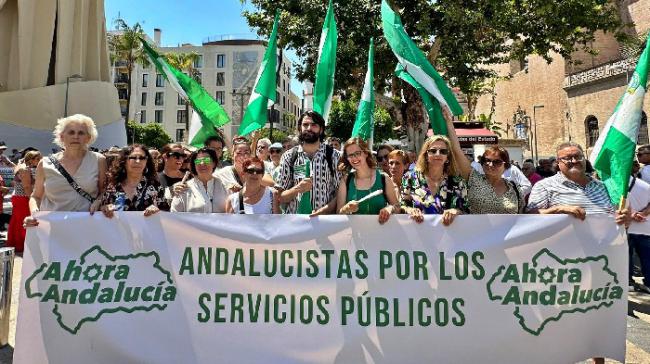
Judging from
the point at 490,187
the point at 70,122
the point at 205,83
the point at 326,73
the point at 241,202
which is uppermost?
the point at 205,83

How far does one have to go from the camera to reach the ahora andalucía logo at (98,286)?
309cm

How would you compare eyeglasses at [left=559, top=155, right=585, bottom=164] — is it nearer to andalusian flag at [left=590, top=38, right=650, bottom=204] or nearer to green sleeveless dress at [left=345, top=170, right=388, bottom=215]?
andalusian flag at [left=590, top=38, right=650, bottom=204]

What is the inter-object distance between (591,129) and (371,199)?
126 ft

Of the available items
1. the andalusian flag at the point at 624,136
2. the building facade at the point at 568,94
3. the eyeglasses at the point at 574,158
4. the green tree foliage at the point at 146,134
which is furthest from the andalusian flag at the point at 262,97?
the green tree foliage at the point at 146,134

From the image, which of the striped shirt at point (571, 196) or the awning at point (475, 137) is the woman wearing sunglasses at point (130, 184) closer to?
the striped shirt at point (571, 196)

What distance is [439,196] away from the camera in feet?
11.1

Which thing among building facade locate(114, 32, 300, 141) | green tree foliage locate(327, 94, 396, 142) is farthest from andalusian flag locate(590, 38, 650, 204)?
building facade locate(114, 32, 300, 141)

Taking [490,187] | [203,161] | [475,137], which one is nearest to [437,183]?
[490,187]

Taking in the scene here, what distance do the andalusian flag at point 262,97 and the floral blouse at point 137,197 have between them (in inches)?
50.0

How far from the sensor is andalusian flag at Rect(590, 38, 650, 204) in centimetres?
338

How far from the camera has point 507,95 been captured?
164 ft

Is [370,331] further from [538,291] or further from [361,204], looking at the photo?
[538,291]

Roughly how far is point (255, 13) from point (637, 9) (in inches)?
1299

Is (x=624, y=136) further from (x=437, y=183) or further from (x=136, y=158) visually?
(x=136, y=158)
